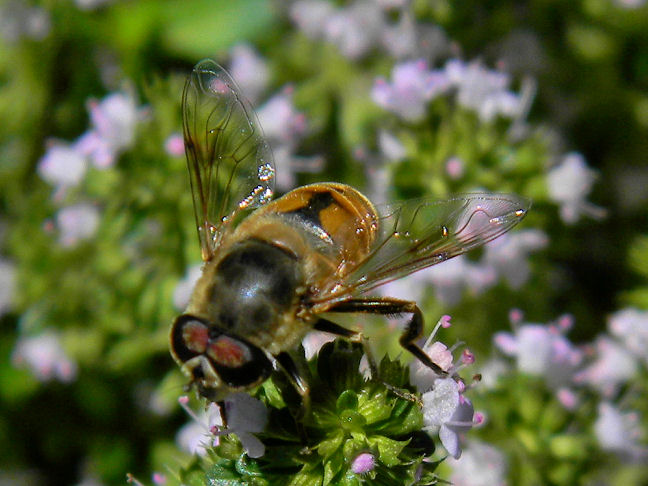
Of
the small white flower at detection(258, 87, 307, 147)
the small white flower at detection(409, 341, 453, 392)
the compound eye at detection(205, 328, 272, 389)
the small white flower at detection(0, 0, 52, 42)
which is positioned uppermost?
the small white flower at detection(0, 0, 52, 42)

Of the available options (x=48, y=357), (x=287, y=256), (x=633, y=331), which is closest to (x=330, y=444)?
(x=287, y=256)

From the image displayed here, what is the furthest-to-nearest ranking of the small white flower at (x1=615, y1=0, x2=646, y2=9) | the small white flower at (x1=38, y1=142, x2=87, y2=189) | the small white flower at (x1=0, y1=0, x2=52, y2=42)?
the small white flower at (x1=0, y1=0, x2=52, y2=42) < the small white flower at (x1=615, y1=0, x2=646, y2=9) < the small white flower at (x1=38, y1=142, x2=87, y2=189)

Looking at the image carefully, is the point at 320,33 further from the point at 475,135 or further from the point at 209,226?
the point at 209,226

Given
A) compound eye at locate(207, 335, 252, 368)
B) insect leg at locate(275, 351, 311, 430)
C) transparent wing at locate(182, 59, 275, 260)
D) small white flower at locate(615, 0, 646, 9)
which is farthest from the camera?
small white flower at locate(615, 0, 646, 9)

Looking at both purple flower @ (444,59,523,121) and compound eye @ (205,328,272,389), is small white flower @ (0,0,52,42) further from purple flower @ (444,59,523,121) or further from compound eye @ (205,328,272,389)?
compound eye @ (205,328,272,389)

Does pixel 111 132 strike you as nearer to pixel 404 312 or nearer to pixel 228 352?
pixel 404 312

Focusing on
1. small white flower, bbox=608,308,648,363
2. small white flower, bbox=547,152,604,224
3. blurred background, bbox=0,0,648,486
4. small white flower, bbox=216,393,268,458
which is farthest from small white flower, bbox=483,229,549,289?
small white flower, bbox=216,393,268,458

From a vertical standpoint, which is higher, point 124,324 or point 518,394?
point 124,324

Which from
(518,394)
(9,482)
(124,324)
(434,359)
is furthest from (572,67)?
(9,482)

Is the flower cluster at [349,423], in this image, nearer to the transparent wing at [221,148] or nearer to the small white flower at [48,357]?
the transparent wing at [221,148]
